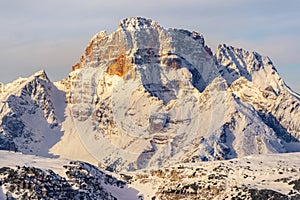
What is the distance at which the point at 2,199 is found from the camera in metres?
199

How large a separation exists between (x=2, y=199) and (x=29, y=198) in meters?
4.46

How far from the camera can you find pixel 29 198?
655ft
